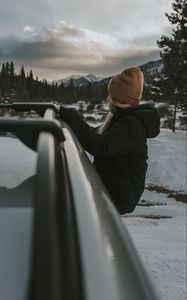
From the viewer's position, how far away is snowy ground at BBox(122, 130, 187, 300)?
622cm

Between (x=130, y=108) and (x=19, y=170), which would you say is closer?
(x=19, y=170)

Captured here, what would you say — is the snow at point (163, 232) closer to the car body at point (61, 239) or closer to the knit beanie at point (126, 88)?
the car body at point (61, 239)

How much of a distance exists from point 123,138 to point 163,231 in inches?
258

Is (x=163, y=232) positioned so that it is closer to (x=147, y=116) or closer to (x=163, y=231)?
(x=163, y=231)

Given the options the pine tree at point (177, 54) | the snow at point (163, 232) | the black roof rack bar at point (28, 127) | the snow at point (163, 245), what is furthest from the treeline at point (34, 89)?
the black roof rack bar at point (28, 127)

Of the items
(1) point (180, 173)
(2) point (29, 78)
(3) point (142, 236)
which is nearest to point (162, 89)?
(1) point (180, 173)

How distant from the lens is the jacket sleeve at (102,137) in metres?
3.48

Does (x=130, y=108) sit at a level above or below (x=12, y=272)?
above

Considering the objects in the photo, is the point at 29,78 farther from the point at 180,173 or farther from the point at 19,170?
the point at 19,170

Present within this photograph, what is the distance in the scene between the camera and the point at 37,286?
0.98m

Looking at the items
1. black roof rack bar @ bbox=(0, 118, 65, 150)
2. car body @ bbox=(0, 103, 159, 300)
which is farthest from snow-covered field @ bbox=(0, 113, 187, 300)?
black roof rack bar @ bbox=(0, 118, 65, 150)

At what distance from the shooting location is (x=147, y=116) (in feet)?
12.5

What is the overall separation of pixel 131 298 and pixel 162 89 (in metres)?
36.4

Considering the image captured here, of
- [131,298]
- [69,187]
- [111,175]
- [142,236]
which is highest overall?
[69,187]
